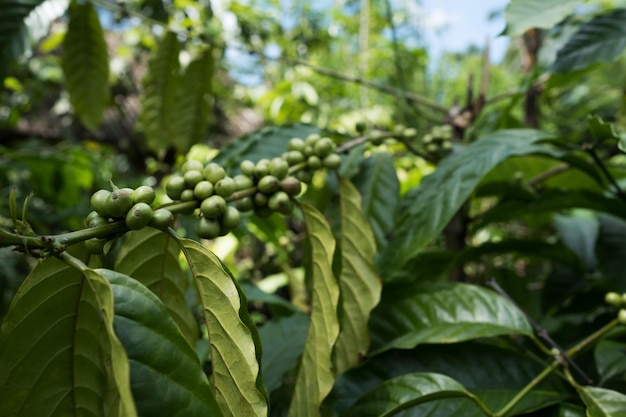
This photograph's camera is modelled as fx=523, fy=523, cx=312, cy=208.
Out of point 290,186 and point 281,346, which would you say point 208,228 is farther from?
point 281,346

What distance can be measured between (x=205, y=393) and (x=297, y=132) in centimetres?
58

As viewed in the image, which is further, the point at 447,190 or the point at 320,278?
the point at 447,190

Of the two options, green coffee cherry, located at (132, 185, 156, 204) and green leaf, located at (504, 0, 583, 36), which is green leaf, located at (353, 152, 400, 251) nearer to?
green leaf, located at (504, 0, 583, 36)

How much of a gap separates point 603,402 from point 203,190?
0.48m

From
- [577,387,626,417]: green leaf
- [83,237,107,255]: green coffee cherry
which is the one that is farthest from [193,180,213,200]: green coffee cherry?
[577,387,626,417]: green leaf

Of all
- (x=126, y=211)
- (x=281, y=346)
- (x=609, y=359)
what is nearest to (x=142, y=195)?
(x=126, y=211)

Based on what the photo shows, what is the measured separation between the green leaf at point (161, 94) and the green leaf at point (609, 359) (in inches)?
38.6

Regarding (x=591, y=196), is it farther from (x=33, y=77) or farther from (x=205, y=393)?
(x=33, y=77)

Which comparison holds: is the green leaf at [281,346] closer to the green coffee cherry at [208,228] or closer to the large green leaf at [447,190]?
the large green leaf at [447,190]

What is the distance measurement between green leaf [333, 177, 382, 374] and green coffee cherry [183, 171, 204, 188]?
217mm

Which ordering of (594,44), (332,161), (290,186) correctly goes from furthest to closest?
(594,44) → (332,161) → (290,186)

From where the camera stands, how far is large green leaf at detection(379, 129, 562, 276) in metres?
0.75

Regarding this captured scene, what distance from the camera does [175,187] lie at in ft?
1.74

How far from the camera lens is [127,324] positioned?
0.40m
